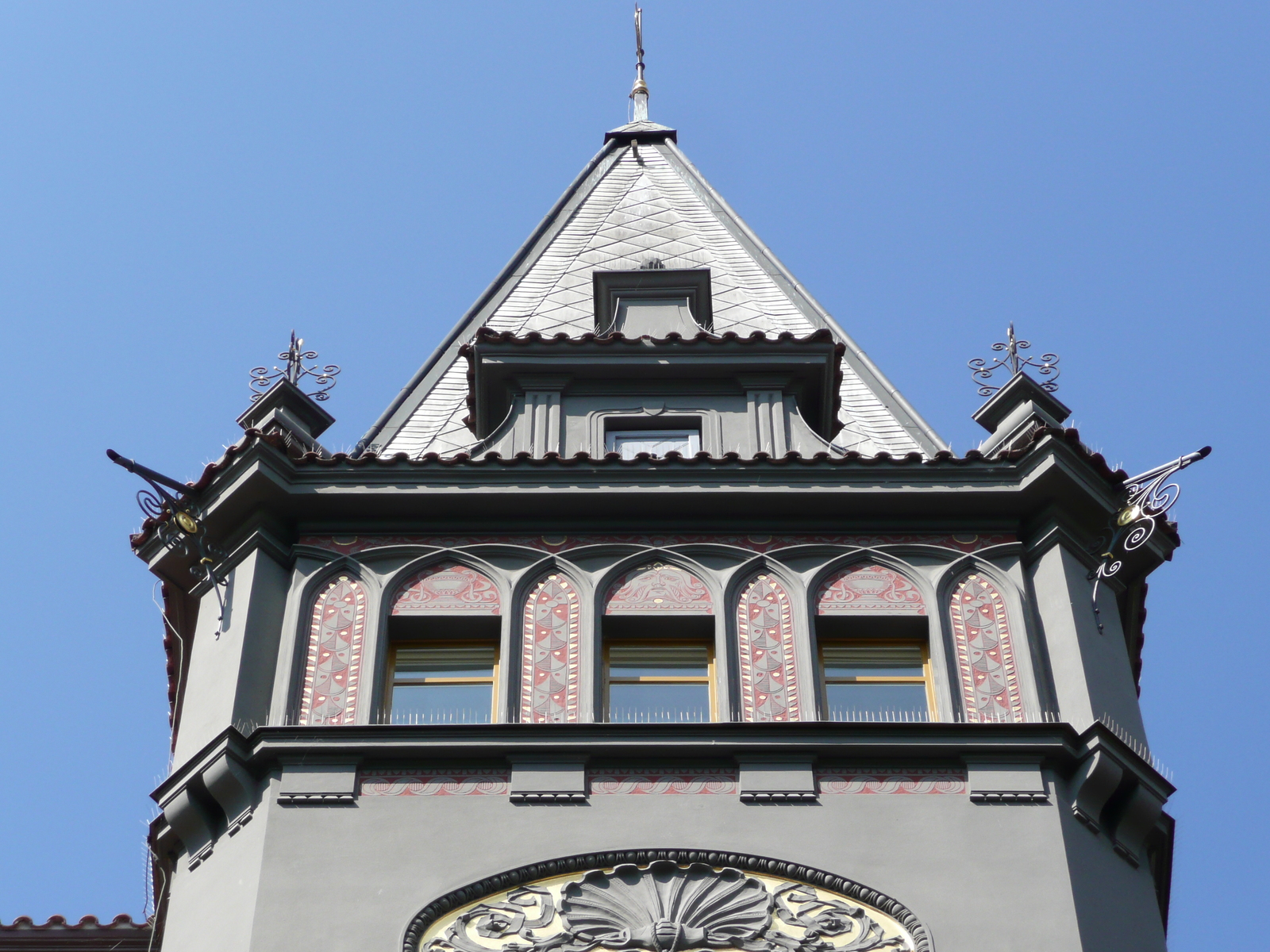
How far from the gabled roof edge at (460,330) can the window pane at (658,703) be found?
23.0ft

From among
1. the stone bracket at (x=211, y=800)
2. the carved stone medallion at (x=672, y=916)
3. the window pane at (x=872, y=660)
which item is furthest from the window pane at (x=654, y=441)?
the carved stone medallion at (x=672, y=916)

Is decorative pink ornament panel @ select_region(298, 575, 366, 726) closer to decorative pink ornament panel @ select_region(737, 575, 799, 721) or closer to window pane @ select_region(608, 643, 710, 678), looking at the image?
window pane @ select_region(608, 643, 710, 678)

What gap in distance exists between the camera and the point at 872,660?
21.0 metres

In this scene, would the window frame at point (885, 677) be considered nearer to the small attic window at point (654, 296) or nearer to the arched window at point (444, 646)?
the arched window at point (444, 646)

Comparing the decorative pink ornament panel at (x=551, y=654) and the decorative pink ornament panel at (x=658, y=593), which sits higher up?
the decorative pink ornament panel at (x=658, y=593)

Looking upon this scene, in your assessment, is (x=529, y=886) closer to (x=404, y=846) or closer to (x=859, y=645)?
(x=404, y=846)

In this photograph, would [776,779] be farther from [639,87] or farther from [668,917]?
[639,87]

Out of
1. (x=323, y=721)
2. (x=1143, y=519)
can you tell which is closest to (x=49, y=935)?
(x=323, y=721)

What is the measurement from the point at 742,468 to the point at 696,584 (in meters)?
1.28

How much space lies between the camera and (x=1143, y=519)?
21.5 metres

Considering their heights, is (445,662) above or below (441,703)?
above

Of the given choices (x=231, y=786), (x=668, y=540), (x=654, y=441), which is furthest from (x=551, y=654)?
(x=654, y=441)

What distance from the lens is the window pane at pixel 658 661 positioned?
20.8m

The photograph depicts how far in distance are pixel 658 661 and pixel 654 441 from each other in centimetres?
383
